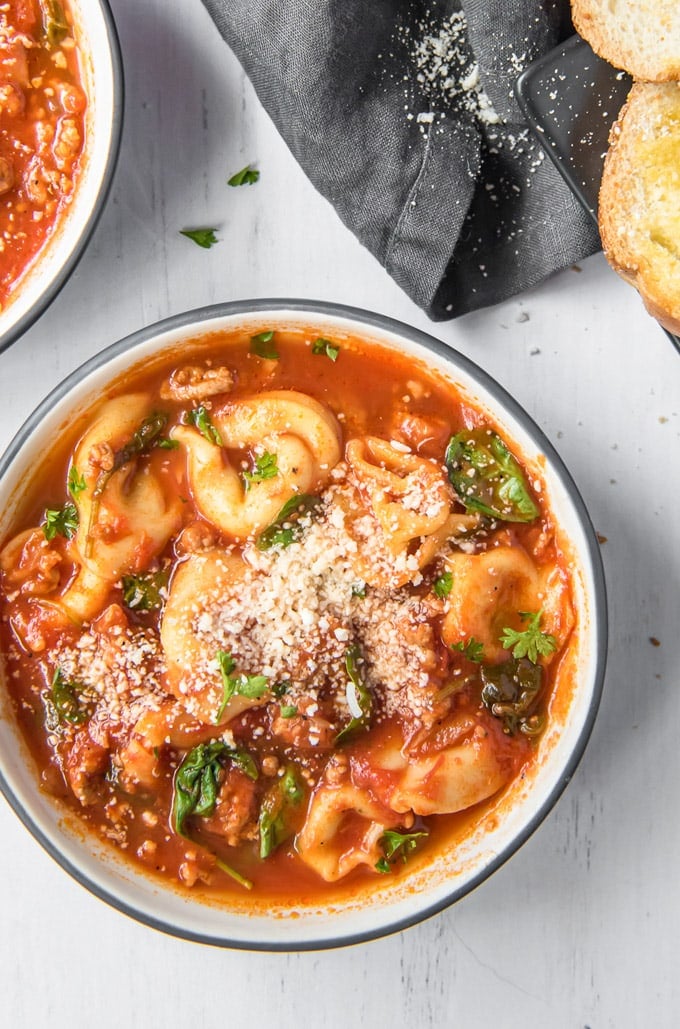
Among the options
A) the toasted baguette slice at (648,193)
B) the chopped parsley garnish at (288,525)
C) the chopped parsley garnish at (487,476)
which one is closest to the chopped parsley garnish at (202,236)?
the chopped parsley garnish at (288,525)

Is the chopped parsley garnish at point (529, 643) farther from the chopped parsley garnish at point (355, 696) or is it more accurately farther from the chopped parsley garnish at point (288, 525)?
the chopped parsley garnish at point (288, 525)

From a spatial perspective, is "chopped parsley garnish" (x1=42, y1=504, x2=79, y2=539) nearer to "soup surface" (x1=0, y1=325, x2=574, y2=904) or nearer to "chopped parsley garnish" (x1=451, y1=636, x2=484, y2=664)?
"soup surface" (x1=0, y1=325, x2=574, y2=904)

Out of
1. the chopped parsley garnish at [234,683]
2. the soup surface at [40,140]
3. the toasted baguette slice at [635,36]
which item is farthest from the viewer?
the soup surface at [40,140]

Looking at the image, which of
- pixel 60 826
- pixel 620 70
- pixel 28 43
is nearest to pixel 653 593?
pixel 620 70

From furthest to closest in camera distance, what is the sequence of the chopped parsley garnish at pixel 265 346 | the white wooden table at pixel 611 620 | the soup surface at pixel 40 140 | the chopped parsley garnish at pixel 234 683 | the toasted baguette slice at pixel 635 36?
the white wooden table at pixel 611 620 < the soup surface at pixel 40 140 < the chopped parsley garnish at pixel 265 346 < the chopped parsley garnish at pixel 234 683 < the toasted baguette slice at pixel 635 36

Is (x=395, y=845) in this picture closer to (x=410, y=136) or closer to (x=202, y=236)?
(x=202, y=236)

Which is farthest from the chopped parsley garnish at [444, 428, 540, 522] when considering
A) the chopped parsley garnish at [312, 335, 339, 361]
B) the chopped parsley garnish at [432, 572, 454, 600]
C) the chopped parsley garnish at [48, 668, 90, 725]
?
the chopped parsley garnish at [48, 668, 90, 725]

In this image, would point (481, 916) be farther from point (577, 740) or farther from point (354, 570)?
point (354, 570)
